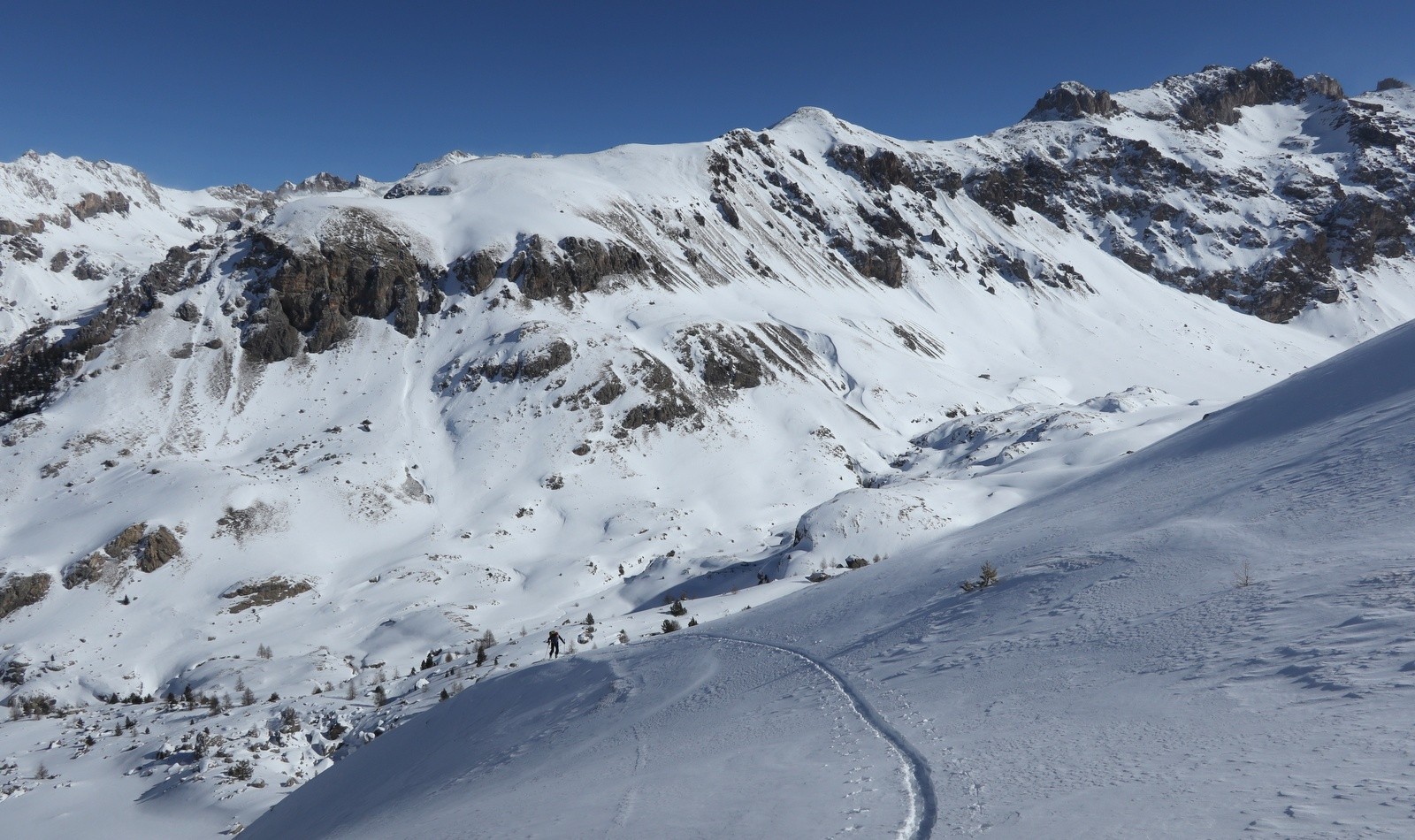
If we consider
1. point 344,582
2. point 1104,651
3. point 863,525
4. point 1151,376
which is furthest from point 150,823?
point 1151,376

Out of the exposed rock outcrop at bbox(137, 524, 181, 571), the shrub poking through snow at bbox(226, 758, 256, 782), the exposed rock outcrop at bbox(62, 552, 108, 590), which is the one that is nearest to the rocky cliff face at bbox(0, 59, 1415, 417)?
the exposed rock outcrop at bbox(137, 524, 181, 571)

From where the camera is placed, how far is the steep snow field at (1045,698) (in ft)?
13.4

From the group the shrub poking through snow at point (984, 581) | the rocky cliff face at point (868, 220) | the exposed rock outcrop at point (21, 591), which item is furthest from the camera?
the rocky cliff face at point (868, 220)

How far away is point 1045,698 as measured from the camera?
571 cm

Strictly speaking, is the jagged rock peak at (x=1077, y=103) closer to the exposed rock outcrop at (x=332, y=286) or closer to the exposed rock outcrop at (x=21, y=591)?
the exposed rock outcrop at (x=332, y=286)

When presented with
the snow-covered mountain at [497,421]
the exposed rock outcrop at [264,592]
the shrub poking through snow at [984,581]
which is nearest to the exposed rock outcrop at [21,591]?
the snow-covered mountain at [497,421]

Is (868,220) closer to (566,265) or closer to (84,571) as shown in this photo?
(566,265)

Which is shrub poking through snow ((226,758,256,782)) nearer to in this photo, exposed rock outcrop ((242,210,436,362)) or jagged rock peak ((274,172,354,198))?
exposed rock outcrop ((242,210,436,362))

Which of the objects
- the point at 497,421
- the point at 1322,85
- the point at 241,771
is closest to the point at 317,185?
the point at 497,421

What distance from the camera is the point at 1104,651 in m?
6.12

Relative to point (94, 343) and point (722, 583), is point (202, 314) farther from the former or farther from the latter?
point (722, 583)

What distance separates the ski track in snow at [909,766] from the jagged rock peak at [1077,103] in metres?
150

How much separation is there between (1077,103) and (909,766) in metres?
154

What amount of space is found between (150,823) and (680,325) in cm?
4077
